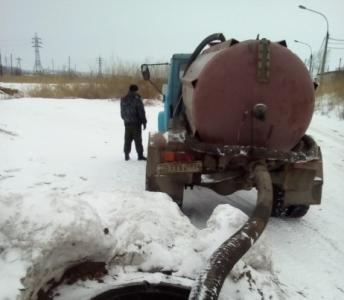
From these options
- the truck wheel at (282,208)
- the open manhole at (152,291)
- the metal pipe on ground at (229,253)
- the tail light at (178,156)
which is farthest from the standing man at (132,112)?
the open manhole at (152,291)

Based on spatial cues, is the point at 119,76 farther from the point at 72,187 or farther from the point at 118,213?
the point at 118,213

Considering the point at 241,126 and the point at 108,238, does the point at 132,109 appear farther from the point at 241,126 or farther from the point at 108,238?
the point at 108,238

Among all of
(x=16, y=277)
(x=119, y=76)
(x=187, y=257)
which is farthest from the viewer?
(x=119, y=76)

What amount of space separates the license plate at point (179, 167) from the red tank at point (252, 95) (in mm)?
417

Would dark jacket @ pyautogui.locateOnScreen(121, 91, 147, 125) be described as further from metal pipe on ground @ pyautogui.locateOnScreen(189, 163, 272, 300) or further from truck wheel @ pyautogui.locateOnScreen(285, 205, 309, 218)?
metal pipe on ground @ pyautogui.locateOnScreen(189, 163, 272, 300)

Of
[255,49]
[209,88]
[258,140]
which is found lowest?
[258,140]

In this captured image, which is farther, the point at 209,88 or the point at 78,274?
the point at 209,88

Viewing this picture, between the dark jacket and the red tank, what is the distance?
11.9ft

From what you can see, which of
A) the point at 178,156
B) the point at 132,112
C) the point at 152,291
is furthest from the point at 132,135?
the point at 152,291

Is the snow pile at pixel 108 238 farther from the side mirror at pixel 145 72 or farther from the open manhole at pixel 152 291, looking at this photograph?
the side mirror at pixel 145 72

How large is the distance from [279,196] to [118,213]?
2.39 meters

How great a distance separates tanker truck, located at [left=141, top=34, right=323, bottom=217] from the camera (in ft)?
13.6

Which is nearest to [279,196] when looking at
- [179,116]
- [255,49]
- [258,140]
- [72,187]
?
[258,140]

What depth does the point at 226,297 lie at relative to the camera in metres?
2.98
